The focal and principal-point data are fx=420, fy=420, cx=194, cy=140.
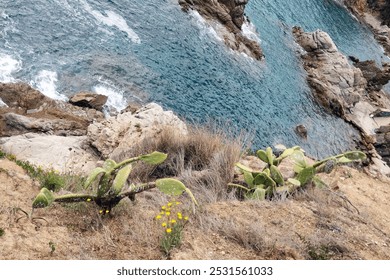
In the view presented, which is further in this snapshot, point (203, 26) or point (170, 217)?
point (203, 26)

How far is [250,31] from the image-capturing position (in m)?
33.2

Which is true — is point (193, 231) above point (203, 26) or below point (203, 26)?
above

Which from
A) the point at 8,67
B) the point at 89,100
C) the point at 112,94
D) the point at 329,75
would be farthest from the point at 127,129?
the point at 329,75

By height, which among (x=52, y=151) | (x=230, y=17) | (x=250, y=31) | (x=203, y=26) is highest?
(x=230, y=17)

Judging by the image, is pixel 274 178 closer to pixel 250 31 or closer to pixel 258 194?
pixel 258 194

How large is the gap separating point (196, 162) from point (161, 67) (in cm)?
1293

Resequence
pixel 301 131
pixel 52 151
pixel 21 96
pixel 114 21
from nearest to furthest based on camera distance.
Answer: pixel 52 151, pixel 21 96, pixel 301 131, pixel 114 21

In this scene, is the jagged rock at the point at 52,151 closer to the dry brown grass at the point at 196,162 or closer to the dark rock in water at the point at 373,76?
the dry brown grass at the point at 196,162

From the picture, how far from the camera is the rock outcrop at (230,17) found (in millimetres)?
29708

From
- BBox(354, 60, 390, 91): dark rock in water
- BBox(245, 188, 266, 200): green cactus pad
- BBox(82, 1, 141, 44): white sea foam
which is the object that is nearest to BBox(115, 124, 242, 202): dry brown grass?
BBox(245, 188, 266, 200): green cactus pad

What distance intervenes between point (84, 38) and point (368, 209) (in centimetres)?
1676

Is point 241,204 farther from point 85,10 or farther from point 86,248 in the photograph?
point 85,10

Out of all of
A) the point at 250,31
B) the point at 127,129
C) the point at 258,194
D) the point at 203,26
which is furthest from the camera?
the point at 250,31
